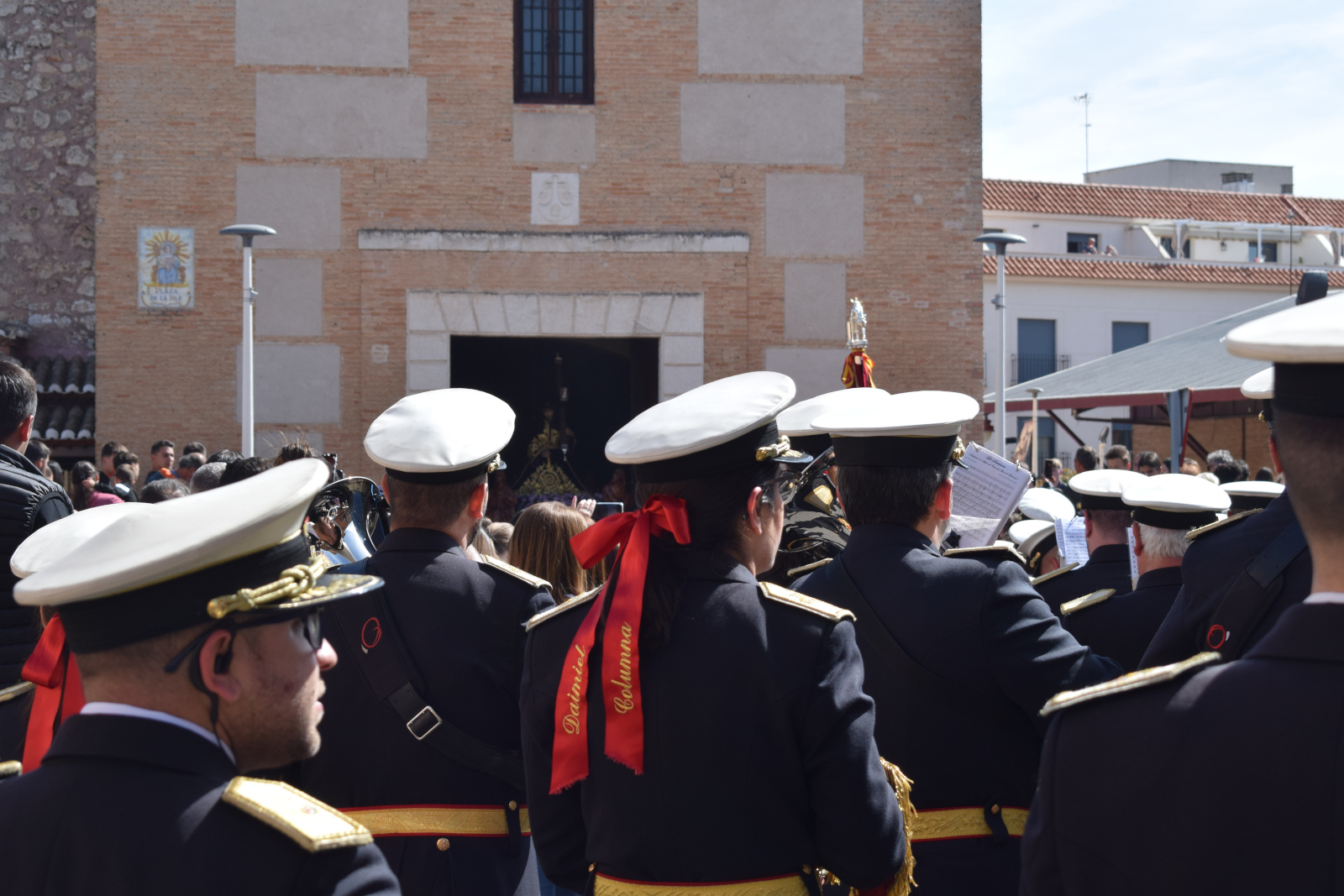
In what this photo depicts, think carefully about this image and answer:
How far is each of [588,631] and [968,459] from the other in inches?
81.0

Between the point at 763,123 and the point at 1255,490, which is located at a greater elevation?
the point at 763,123

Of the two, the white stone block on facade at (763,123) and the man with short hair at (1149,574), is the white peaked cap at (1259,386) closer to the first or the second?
the man with short hair at (1149,574)

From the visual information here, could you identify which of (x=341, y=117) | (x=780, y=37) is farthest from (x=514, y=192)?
(x=780, y=37)

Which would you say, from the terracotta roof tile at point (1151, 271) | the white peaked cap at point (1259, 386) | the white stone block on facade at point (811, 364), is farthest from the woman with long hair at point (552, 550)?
the terracotta roof tile at point (1151, 271)

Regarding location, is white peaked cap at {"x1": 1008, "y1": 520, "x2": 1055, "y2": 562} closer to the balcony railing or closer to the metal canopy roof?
the metal canopy roof

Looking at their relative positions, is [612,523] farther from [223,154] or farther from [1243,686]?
[223,154]

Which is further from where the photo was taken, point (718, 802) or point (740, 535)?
point (740, 535)

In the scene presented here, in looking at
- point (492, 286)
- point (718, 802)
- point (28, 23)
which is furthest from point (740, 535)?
point (28, 23)

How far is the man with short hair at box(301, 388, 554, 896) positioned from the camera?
311cm

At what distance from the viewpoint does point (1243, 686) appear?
1498mm

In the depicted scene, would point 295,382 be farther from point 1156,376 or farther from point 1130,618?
point 1156,376

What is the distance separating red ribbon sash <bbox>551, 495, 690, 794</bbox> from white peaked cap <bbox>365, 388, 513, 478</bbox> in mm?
836

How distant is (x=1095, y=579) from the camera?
178 inches

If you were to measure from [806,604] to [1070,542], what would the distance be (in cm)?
377
